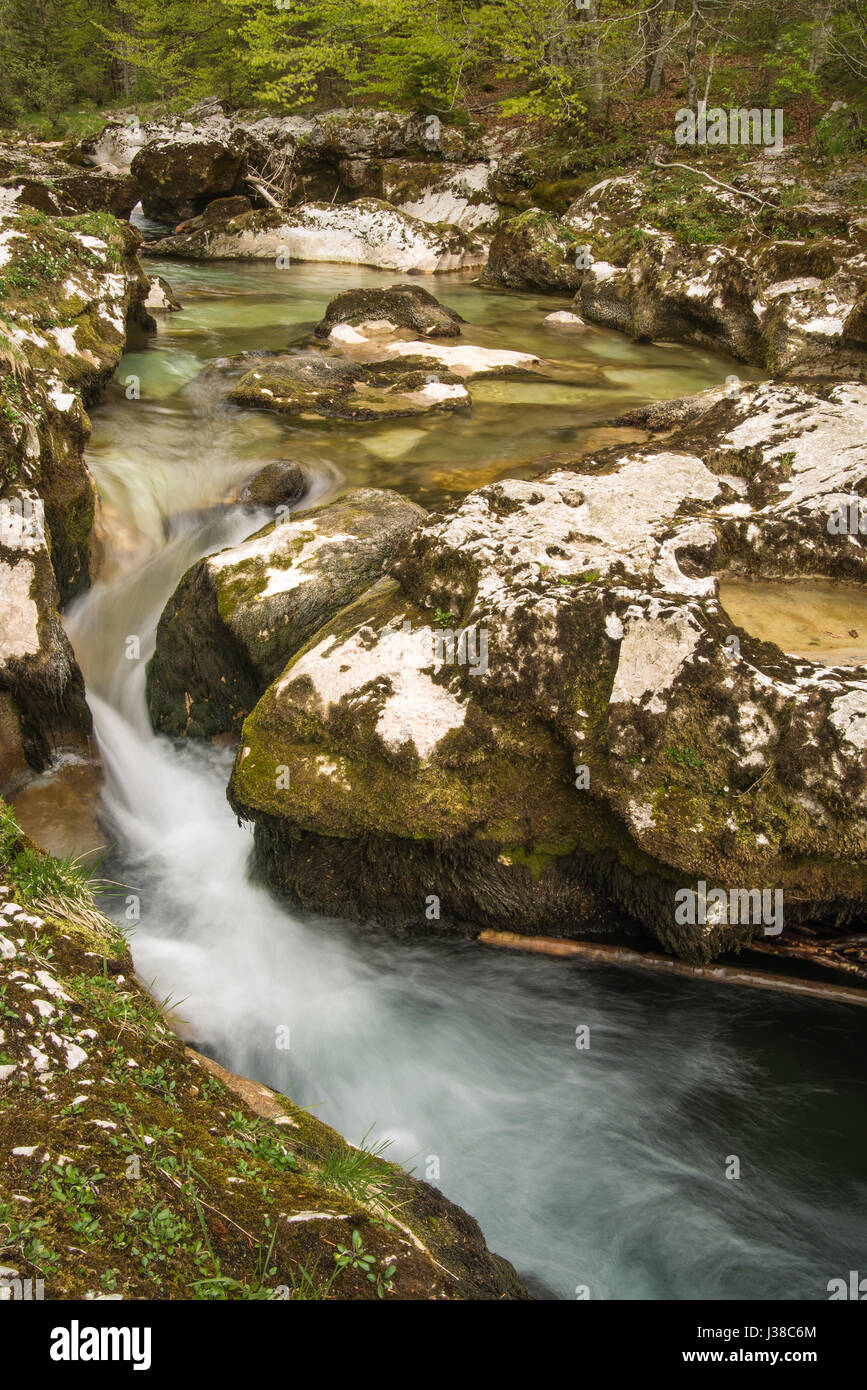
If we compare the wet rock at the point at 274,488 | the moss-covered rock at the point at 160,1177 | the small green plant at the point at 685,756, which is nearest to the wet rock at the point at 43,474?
the wet rock at the point at 274,488

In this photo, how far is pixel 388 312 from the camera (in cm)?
1401

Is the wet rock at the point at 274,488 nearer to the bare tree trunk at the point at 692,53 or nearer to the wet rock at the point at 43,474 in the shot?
the wet rock at the point at 43,474

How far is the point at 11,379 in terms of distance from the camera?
7051mm

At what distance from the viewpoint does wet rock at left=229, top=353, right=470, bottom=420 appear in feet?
35.4

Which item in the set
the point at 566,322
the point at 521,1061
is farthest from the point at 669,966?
the point at 566,322

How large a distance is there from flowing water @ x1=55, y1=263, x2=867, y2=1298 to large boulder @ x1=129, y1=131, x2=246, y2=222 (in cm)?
1987

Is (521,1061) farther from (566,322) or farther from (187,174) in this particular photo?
(187,174)

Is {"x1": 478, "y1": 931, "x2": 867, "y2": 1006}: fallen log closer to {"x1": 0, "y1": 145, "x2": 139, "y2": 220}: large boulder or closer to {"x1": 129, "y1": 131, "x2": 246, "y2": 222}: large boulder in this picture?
{"x1": 0, "y1": 145, "x2": 139, "y2": 220}: large boulder

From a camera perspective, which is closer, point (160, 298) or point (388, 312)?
point (388, 312)

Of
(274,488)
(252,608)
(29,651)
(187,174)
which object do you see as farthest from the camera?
(187,174)

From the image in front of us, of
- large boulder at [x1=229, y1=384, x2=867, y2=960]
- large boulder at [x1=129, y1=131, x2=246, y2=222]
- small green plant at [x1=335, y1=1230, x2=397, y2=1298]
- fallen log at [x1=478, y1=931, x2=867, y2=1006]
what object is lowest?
fallen log at [x1=478, y1=931, x2=867, y2=1006]

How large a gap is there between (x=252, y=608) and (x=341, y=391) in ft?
18.5

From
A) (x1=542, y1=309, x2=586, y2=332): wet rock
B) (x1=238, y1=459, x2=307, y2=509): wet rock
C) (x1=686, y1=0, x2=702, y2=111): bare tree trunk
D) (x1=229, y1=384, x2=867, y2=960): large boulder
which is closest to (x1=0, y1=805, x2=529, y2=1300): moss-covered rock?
(x1=229, y1=384, x2=867, y2=960): large boulder

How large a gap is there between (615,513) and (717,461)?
1.38 metres
